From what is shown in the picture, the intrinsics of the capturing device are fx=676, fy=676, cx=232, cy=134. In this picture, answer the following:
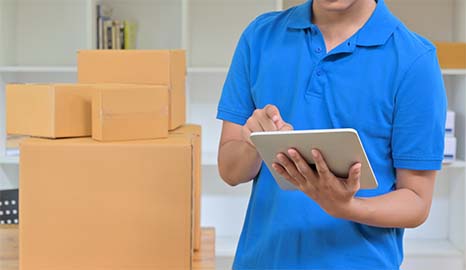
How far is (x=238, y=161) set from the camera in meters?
1.21

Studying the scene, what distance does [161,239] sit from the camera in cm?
131

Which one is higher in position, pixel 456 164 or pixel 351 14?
pixel 351 14

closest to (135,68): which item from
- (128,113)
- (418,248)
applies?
(128,113)

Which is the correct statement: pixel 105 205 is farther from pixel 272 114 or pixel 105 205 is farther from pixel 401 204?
pixel 401 204

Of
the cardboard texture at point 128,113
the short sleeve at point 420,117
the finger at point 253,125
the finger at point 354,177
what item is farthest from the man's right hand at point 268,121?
the cardboard texture at point 128,113

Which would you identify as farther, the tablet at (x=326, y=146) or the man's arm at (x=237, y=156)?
the man's arm at (x=237, y=156)

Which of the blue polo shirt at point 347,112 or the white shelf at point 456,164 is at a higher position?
the blue polo shirt at point 347,112

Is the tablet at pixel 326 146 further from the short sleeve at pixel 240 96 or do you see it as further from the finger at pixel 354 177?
the short sleeve at pixel 240 96

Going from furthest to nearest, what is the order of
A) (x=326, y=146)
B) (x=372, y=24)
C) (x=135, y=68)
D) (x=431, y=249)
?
(x=431, y=249) → (x=135, y=68) → (x=372, y=24) → (x=326, y=146)

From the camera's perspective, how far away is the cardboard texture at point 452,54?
2.82 metres

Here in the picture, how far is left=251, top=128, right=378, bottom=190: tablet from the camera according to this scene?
36.4 inches

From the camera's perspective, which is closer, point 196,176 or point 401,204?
point 401,204

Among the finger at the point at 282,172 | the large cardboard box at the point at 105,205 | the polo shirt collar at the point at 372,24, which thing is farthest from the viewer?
the large cardboard box at the point at 105,205

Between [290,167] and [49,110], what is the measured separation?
590mm
